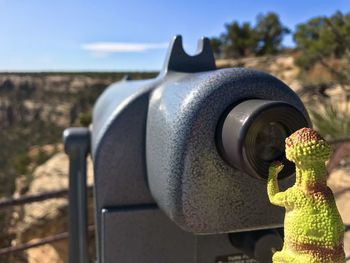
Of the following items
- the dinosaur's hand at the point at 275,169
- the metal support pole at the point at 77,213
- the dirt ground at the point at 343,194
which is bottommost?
the dirt ground at the point at 343,194

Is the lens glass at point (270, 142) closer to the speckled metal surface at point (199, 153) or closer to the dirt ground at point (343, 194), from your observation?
the speckled metal surface at point (199, 153)

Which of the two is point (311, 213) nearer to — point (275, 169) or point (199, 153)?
point (275, 169)

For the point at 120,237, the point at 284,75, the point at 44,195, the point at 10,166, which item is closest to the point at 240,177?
the point at 120,237

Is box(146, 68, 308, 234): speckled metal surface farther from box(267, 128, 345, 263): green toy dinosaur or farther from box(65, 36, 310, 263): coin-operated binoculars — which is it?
box(267, 128, 345, 263): green toy dinosaur

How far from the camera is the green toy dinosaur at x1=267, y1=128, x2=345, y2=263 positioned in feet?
2.53

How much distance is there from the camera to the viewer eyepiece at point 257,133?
0.87 meters

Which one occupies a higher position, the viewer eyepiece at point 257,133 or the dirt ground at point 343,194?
the viewer eyepiece at point 257,133

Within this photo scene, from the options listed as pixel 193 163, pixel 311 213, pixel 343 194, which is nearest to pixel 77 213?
pixel 193 163

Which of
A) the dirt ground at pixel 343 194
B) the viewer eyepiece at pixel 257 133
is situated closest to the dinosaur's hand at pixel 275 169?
the viewer eyepiece at pixel 257 133

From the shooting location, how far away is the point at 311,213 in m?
0.79

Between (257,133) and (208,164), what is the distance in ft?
0.41

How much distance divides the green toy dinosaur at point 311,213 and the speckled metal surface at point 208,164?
0.20 meters

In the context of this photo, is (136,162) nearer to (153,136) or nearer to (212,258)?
(153,136)

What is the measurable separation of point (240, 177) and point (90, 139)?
738mm
